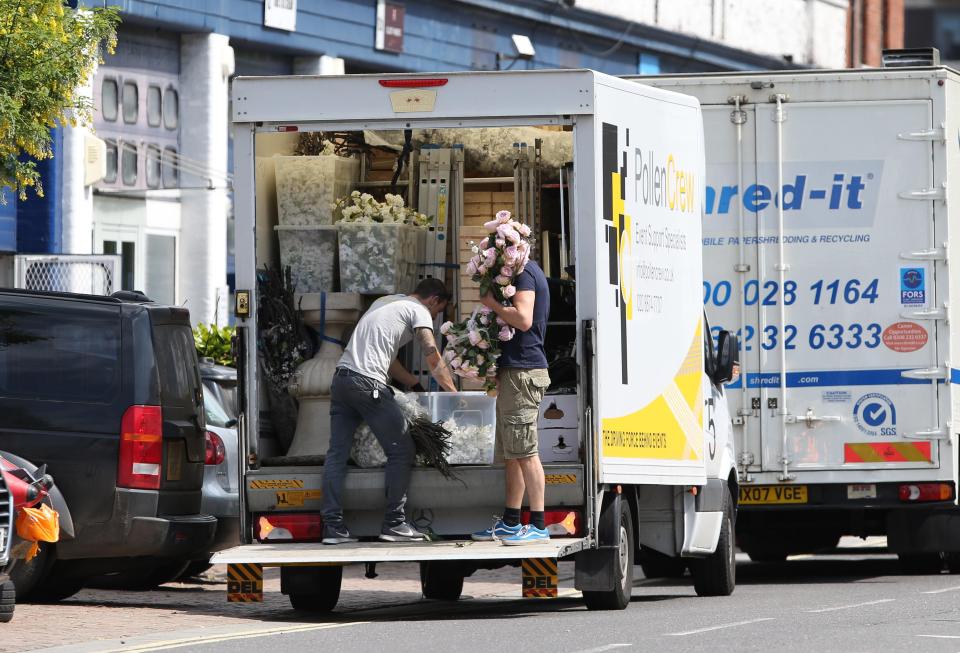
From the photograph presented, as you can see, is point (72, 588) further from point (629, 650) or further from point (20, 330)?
point (629, 650)

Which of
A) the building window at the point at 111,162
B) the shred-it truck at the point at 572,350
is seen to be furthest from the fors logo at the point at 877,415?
the building window at the point at 111,162

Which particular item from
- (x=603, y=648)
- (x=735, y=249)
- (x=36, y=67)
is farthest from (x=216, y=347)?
(x=603, y=648)

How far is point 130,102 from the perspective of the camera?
2484 cm

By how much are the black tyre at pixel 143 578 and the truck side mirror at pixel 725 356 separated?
3901 millimetres

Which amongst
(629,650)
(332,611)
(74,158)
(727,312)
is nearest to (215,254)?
(74,158)

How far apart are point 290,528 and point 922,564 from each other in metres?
6.57

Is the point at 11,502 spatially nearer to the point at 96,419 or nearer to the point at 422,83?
the point at 96,419

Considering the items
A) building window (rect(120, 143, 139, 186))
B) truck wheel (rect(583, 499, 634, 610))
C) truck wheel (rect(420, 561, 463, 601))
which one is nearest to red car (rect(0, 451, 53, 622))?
truck wheel (rect(583, 499, 634, 610))

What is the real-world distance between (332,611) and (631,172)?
11.3ft

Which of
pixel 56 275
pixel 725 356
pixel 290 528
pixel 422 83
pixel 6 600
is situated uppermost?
pixel 422 83

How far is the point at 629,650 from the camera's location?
10.4 metres

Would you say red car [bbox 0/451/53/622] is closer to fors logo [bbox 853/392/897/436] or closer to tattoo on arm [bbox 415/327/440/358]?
tattoo on arm [bbox 415/327/440/358]

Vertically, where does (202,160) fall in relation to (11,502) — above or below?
above

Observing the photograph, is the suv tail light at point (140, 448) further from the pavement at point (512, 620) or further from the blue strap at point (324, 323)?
the blue strap at point (324, 323)
